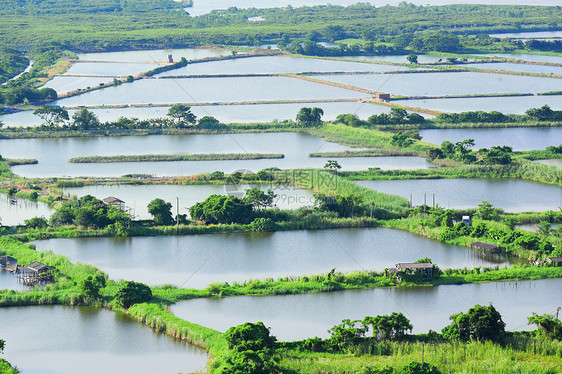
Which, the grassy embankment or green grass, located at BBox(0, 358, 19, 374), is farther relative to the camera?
the grassy embankment

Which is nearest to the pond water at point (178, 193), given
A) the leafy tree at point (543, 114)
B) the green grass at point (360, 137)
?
the green grass at point (360, 137)

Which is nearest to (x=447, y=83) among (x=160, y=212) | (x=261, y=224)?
(x=261, y=224)

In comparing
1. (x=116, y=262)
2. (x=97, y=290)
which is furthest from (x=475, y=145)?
(x=97, y=290)

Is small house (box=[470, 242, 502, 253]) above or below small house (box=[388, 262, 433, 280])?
above

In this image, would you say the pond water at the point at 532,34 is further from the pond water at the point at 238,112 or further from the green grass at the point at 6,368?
the green grass at the point at 6,368

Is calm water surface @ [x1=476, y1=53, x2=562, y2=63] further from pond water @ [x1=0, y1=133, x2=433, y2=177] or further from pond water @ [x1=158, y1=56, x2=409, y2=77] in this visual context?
pond water @ [x1=0, y1=133, x2=433, y2=177]

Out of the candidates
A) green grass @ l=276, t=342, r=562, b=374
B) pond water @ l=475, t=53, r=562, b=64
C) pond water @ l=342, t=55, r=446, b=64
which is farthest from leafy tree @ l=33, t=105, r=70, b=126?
pond water @ l=475, t=53, r=562, b=64

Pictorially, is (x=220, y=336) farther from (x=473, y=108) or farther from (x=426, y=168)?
(x=473, y=108)
